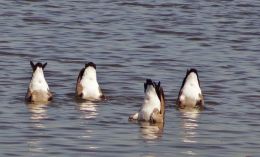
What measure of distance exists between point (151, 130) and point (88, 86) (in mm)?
Result: 3216

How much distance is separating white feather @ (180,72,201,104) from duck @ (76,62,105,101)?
1.39m

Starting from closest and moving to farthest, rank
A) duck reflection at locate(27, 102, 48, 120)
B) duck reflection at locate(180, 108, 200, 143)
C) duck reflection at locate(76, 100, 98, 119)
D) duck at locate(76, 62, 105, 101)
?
duck reflection at locate(180, 108, 200, 143) < duck reflection at locate(27, 102, 48, 120) < duck reflection at locate(76, 100, 98, 119) < duck at locate(76, 62, 105, 101)

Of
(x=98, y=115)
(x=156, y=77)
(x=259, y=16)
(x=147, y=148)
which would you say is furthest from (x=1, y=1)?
(x=147, y=148)

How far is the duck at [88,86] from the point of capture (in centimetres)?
1953

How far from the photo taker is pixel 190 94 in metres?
19.2

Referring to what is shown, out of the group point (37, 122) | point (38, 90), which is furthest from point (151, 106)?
point (38, 90)

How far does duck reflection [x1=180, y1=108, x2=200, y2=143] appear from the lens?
52.8 ft

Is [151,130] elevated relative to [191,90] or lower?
lower

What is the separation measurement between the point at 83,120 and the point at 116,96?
2.94m

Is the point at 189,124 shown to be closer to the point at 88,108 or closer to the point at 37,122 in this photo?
the point at 88,108

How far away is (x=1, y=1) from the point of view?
119 feet

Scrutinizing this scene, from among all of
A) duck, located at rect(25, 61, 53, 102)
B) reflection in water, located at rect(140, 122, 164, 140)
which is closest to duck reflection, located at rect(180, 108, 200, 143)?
reflection in water, located at rect(140, 122, 164, 140)

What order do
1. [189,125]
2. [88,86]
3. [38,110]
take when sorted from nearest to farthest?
[189,125] → [38,110] → [88,86]

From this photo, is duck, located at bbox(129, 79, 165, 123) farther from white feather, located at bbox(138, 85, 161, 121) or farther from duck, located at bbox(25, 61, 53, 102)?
duck, located at bbox(25, 61, 53, 102)
